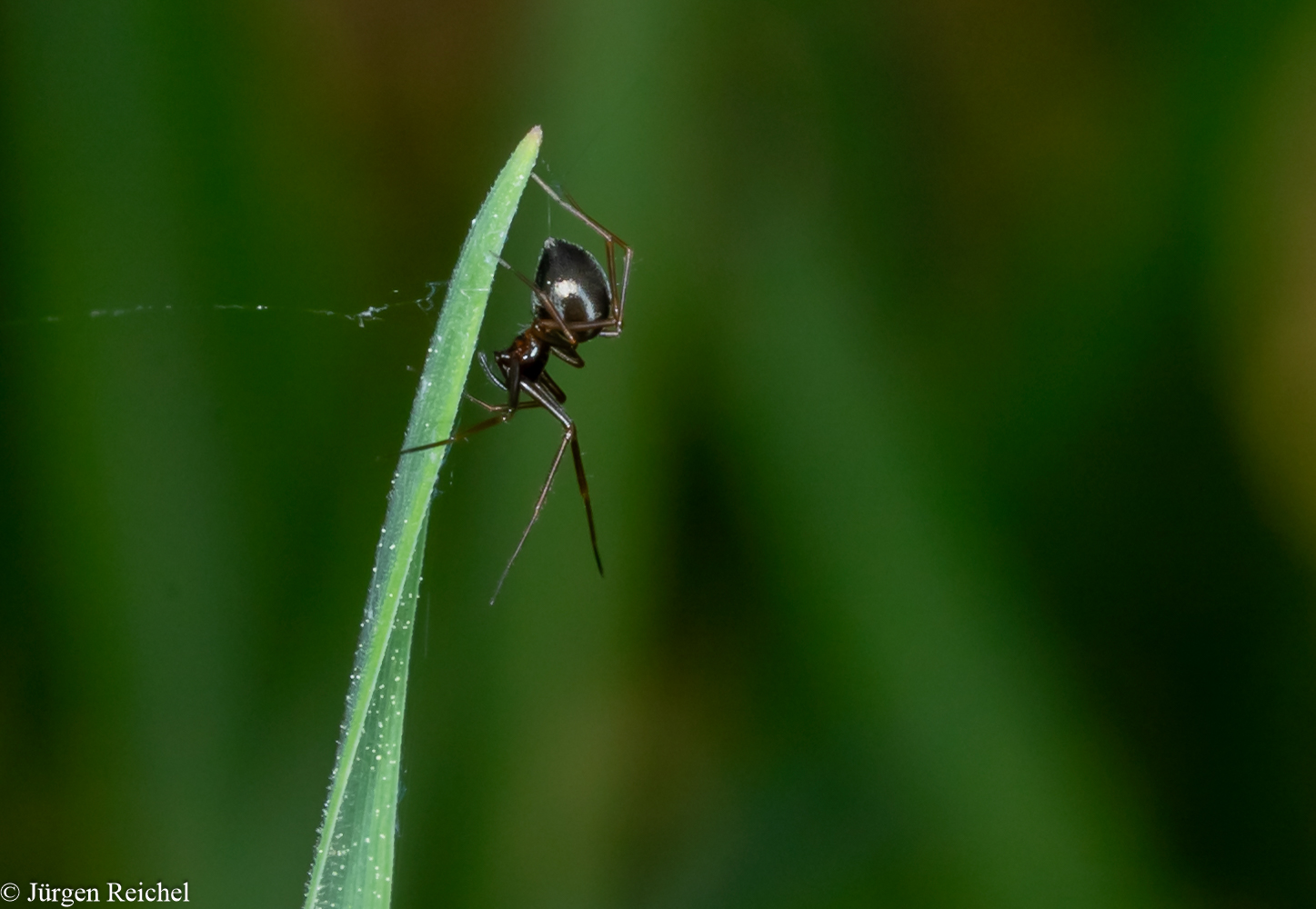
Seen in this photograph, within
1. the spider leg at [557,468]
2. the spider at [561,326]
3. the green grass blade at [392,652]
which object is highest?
the spider at [561,326]

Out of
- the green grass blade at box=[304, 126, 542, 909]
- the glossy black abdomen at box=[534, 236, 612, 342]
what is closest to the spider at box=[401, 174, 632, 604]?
the glossy black abdomen at box=[534, 236, 612, 342]

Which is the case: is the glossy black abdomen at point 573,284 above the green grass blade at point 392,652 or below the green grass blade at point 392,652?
above

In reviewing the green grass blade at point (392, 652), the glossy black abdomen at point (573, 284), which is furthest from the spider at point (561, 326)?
the green grass blade at point (392, 652)

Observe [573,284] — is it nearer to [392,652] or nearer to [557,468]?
[557,468]

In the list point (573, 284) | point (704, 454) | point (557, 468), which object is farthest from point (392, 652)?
point (704, 454)

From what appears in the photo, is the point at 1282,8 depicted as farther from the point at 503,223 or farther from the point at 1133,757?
the point at 503,223

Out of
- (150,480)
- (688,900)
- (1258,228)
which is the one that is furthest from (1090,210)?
(150,480)

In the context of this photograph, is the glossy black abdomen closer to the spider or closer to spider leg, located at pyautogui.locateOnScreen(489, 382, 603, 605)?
the spider

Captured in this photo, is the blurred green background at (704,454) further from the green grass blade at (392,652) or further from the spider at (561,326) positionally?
the green grass blade at (392,652)
